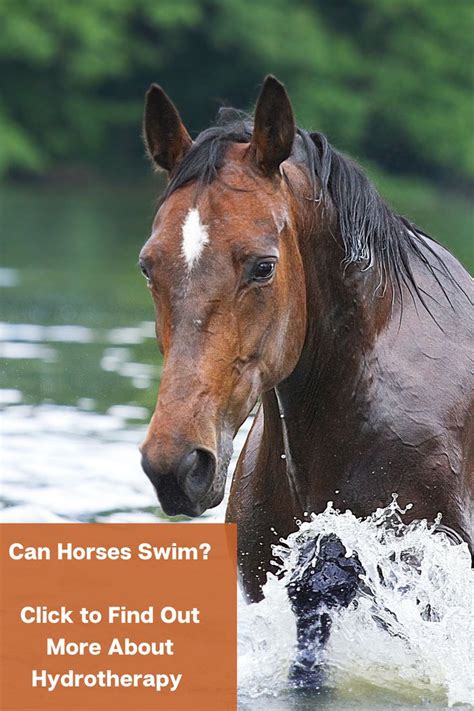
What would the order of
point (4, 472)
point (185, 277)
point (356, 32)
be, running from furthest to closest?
1. point (356, 32)
2. point (4, 472)
3. point (185, 277)

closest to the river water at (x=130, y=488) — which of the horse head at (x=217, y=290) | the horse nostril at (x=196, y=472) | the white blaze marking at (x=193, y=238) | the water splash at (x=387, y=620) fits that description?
the water splash at (x=387, y=620)

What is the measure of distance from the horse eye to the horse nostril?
51 centimetres

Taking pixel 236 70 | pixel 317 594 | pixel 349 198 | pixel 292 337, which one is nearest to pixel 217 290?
pixel 292 337

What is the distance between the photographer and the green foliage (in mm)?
35625

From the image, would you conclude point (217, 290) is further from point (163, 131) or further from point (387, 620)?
point (387, 620)

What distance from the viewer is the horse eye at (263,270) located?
3.57 metres

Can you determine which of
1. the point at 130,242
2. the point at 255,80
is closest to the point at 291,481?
the point at 130,242

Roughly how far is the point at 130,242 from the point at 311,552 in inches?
737

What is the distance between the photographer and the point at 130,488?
7.20 meters

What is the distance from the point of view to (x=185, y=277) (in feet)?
11.5

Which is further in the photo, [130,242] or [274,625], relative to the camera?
[130,242]

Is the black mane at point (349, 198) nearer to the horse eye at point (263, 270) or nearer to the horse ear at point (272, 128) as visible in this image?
the horse ear at point (272, 128)

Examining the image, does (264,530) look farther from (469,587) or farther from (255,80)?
(255,80)

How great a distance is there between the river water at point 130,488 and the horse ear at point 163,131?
522mm
